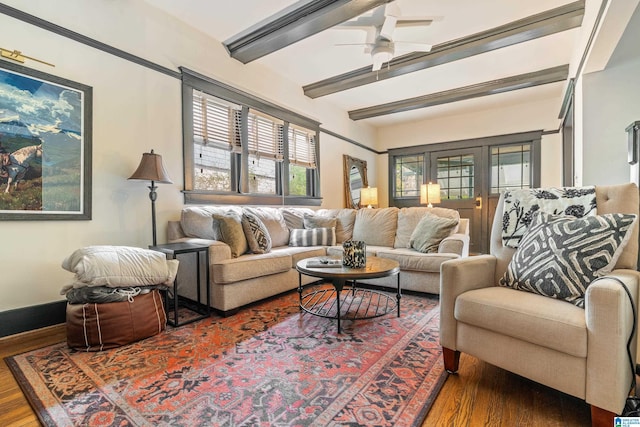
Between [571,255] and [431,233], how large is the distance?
1.80 m

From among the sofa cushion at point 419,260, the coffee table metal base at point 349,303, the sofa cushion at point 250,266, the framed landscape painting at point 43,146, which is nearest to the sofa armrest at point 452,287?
the coffee table metal base at point 349,303

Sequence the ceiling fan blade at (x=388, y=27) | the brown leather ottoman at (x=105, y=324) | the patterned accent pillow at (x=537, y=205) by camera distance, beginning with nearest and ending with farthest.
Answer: the patterned accent pillow at (x=537, y=205) < the brown leather ottoman at (x=105, y=324) < the ceiling fan blade at (x=388, y=27)

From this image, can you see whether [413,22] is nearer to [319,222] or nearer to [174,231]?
[319,222]

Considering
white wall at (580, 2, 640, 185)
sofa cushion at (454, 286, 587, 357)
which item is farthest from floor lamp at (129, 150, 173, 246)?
white wall at (580, 2, 640, 185)

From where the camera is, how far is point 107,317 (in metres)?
1.98

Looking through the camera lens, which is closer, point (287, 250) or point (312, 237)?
point (287, 250)

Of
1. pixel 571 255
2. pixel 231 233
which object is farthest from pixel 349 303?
pixel 571 255

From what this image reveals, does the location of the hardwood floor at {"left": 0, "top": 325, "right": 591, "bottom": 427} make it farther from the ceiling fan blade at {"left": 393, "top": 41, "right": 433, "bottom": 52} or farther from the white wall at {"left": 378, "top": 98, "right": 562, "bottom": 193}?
the white wall at {"left": 378, "top": 98, "right": 562, "bottom": 193}

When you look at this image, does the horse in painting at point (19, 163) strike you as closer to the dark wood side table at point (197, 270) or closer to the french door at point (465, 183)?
the dark wood side table at point (197, 270)

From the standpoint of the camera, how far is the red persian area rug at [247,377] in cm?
133

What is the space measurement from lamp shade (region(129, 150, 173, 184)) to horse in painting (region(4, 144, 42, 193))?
2.11 feet

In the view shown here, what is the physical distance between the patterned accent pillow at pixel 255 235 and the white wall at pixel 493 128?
4.57 m

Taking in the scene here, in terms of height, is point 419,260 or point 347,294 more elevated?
point 419,260

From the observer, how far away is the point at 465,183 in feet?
20.6
